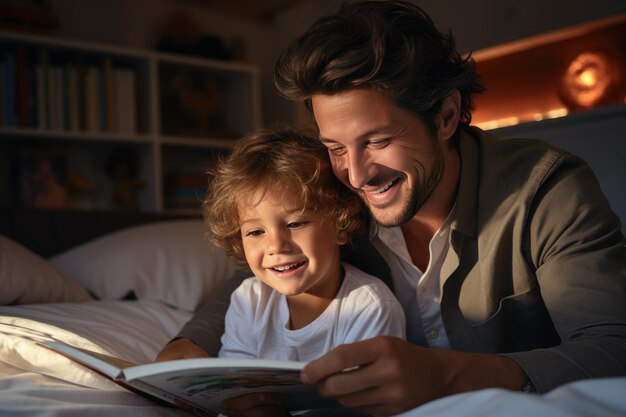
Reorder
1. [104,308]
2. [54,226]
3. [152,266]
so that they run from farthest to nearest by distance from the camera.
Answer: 1. [54,226]
2. [152,266]
3. [104,308]

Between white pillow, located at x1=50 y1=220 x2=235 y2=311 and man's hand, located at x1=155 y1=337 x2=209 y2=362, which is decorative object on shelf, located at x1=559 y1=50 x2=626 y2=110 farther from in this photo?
man's hand, located at x1=155 y1=337 x2=209 y2=362

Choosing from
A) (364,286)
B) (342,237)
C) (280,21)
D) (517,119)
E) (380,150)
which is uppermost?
(280,21)

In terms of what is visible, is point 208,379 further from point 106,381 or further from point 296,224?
point 296,224

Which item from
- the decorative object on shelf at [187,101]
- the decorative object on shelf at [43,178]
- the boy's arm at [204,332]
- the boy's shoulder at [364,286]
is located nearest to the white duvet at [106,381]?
the boy's arm at [204,332]

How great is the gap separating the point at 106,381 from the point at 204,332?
0.41 meters

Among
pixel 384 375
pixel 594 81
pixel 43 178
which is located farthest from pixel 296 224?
pixel 43 178

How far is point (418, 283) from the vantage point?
1295 millimetres

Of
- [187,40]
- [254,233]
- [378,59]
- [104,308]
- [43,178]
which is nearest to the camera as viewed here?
[378,59]

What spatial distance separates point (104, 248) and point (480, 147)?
1.20 meters

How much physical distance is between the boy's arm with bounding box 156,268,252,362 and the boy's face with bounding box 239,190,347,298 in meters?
0.18

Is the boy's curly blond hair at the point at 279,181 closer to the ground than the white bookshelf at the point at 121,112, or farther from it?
closer to the ground

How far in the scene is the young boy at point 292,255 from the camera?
1.18 meters

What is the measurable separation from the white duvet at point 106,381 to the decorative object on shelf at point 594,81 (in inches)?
66.3

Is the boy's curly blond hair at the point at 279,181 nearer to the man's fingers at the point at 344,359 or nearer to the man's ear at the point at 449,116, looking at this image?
the man's ear at the point at 449,116
